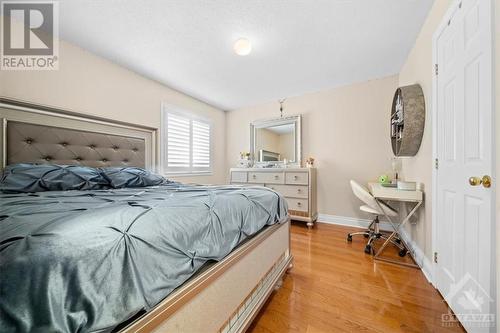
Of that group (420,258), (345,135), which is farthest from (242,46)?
(420,258)

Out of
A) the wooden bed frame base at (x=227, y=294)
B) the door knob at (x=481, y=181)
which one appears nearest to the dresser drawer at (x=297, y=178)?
the wooden bed frame base at (x=227, y=294)

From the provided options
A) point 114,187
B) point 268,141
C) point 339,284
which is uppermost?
point 268,141

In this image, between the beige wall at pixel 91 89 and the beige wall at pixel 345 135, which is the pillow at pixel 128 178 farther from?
the beige wall at pixel 345 135

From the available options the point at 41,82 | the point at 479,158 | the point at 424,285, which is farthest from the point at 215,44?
the point at 424,285

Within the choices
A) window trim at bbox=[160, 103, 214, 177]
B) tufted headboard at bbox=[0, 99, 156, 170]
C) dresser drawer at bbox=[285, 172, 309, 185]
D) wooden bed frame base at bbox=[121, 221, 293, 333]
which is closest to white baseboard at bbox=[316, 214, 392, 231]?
dresser drawer at bbox=[285, 172, 309, 185]

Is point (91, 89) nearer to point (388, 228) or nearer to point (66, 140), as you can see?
point (66, 140)

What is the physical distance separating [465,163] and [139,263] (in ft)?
5.91

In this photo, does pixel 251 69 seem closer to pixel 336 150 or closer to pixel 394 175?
pixel 336 150

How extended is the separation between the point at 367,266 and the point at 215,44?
2.79 metres

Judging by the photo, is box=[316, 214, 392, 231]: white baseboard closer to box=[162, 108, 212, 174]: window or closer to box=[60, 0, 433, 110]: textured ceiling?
box=[60, 0, 433, 110]: textured ceiling

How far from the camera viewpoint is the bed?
44 cm

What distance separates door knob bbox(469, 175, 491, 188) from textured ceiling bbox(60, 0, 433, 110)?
1.55m

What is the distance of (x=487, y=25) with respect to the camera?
995 millimetres

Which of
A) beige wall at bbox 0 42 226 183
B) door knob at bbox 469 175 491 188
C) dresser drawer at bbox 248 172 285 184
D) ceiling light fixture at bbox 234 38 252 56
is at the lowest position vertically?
dresser drawer at bbox 248 172 285 184
